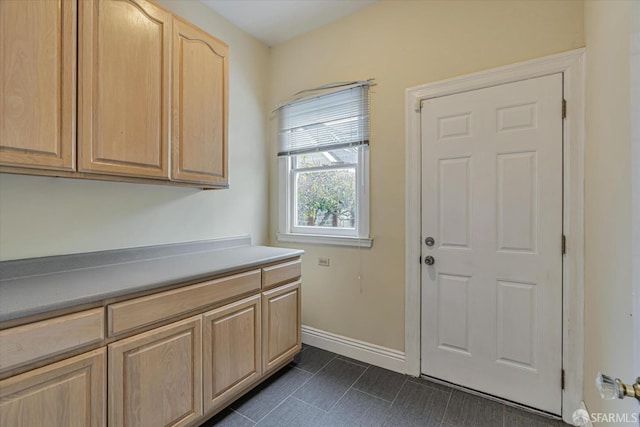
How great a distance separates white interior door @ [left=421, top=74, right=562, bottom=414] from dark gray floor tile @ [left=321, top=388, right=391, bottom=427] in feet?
1.65

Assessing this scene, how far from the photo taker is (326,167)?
104 inches

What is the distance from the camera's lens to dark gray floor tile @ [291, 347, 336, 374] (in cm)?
228

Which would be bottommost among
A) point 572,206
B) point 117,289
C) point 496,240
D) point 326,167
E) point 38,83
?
point 117,289

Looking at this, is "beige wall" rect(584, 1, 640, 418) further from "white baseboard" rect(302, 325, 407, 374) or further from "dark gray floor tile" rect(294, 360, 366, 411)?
"dark gray floor tile" rect(294, 360, 366, 411)

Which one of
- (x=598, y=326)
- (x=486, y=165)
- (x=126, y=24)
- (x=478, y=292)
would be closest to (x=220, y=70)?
(x=126, y=24)

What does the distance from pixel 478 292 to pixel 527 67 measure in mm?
1466

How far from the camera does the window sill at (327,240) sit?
2367 millimetres

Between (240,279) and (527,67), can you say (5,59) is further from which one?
(527,67)

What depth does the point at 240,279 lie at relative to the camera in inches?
70.4

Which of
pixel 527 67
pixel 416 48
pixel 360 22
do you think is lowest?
pixel 527 67

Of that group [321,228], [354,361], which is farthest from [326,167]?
[354,361]

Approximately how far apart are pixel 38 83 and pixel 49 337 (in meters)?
1.07

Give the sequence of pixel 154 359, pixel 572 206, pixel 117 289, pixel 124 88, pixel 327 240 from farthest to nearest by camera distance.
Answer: pixel 327 240, pixel 572 206, pixel 124 88, pixel 154 359, pixel 117 289

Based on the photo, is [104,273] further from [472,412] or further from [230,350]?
[472,412]
